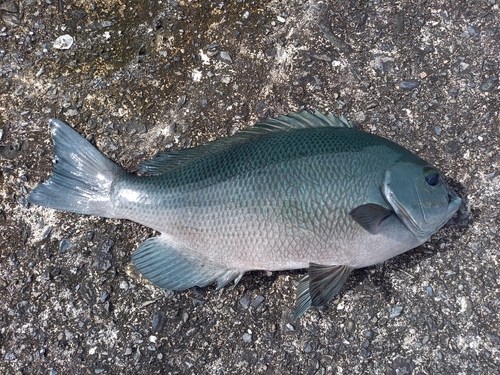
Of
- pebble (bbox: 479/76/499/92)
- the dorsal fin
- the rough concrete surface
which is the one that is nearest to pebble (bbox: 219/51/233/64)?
the rough concrete surface

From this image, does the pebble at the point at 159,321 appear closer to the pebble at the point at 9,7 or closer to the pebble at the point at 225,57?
the pebble at the point at 225,57

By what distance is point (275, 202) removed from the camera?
2.32 m

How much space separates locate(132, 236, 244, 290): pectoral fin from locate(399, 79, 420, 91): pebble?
1.58m

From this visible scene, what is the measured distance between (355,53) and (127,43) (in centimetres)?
152

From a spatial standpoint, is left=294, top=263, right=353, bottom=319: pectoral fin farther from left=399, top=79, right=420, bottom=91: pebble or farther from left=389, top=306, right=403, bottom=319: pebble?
left=399, top=79, right=420, bottom=91: pebble

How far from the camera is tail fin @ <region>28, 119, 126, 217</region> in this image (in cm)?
254

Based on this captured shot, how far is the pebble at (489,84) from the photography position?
2885 millimetres

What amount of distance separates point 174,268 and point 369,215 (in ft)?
3.57

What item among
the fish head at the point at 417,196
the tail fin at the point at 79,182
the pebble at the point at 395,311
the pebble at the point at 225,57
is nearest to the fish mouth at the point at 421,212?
the fish head at the point at 417,196

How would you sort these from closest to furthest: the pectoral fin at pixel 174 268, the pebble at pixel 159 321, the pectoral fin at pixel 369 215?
the pectoral fin at pixel 369 215, the pectoral fin at pixel 174 268, the pebble at pixel 159 321

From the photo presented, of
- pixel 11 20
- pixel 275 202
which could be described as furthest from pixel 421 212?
pixel 11 20

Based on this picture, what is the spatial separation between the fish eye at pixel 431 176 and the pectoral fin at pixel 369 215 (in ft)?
0.98

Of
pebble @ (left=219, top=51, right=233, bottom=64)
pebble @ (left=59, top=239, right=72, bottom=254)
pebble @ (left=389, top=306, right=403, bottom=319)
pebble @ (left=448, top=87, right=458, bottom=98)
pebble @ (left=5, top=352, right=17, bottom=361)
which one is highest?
pebble @ (left=448, top=87, right=458, bottom=98)

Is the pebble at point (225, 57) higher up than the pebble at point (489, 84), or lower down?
lower down
